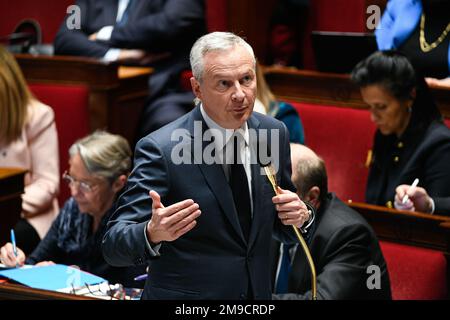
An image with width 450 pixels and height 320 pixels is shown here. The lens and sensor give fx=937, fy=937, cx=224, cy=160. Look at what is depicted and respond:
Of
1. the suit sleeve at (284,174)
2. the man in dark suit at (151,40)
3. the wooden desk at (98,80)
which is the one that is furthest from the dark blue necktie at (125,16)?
the suit sleeve at (284,174)

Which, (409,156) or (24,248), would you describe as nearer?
(409,156)

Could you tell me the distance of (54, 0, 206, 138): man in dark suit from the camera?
3.22 metres

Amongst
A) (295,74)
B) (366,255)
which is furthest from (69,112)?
(366,255)

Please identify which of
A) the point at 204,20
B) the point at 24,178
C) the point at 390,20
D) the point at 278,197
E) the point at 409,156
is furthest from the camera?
the point at 204,20

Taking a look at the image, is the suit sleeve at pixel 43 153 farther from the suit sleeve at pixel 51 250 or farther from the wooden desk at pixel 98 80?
the suit sleeve at pixel 51 250

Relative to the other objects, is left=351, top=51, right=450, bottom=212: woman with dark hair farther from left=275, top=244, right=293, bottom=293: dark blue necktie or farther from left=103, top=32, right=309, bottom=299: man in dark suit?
left=103, top=32, right=309, bottom=299: man in dark suit

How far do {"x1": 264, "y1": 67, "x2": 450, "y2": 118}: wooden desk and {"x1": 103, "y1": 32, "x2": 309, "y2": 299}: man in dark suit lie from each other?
1.35m

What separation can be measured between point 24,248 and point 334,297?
1060 mm

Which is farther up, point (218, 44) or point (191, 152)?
point (218, 44)

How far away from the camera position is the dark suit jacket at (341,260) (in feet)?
6.30

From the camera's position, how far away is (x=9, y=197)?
97.7 inches

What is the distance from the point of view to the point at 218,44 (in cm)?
142

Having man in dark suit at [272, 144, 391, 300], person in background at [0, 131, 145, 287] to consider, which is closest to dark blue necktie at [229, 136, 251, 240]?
man in dark suit at [272, 144, 391, 300]

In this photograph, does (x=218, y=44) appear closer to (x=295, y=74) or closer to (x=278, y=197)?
(x=278, y=197)
